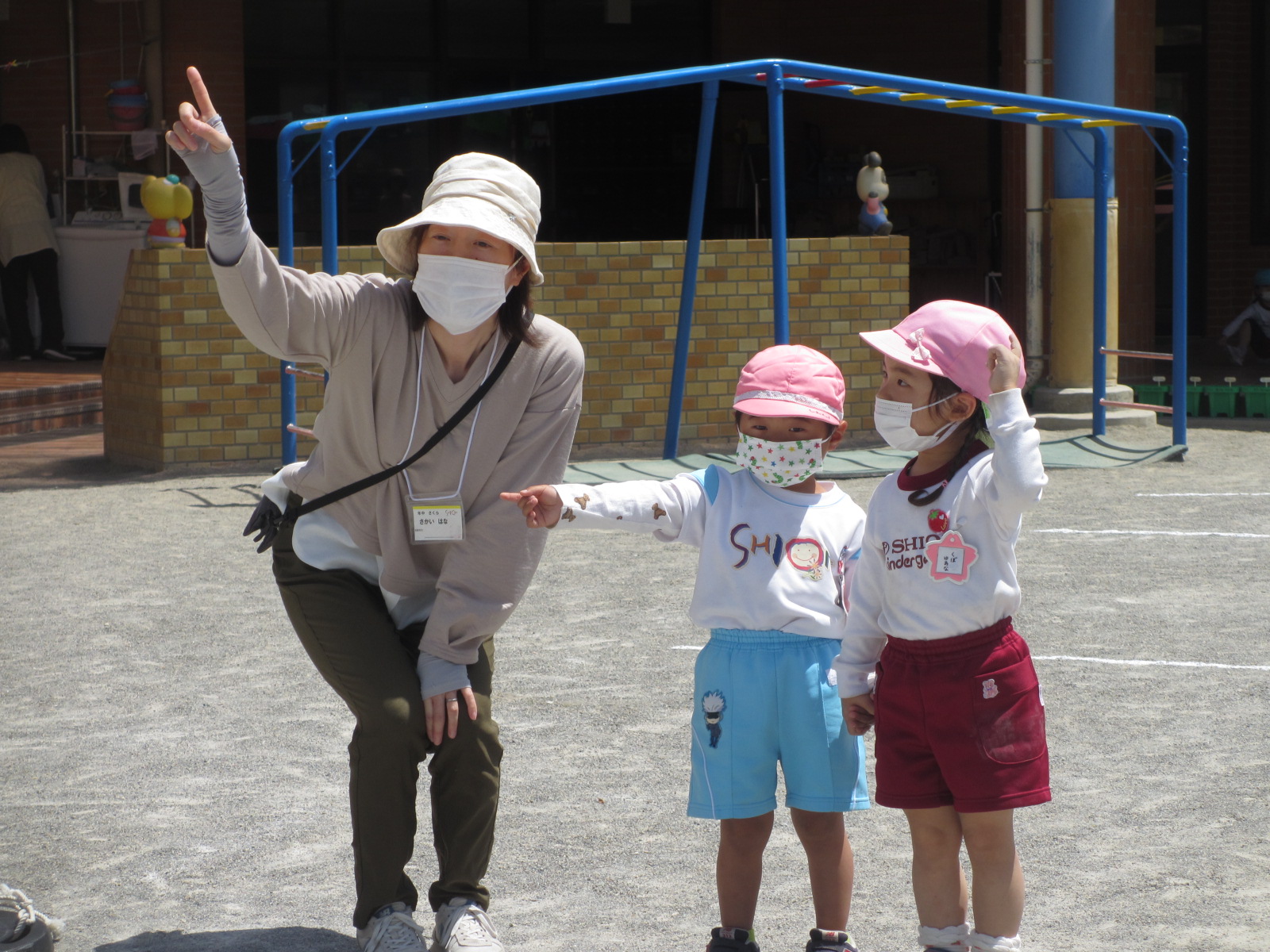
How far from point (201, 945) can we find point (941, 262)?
47.9 ft

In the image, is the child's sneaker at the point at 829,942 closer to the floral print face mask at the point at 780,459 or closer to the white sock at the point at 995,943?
the white sock at the point at 995,943

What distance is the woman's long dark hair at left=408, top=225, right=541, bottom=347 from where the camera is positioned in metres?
3.35

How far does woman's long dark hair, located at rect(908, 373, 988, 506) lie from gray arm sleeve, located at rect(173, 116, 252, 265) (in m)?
1.34

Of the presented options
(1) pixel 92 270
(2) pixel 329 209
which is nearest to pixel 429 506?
(2) pixel 329 209

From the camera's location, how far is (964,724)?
9.84 ft

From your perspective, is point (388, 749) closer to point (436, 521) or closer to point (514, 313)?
point (436, 521)

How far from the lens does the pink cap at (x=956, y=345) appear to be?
305 cm

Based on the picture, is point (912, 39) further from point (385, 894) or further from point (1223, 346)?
point (385, 894)

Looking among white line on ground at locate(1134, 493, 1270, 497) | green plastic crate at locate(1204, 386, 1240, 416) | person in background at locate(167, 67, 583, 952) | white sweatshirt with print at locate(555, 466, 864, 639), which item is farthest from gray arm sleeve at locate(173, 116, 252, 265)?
green plastic crate at locate(1204, 386, 1240, 416)

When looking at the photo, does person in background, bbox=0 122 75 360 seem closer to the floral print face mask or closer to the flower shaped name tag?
the floral print face mask

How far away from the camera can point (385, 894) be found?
10.7 ft

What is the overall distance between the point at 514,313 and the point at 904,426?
0.86 metres

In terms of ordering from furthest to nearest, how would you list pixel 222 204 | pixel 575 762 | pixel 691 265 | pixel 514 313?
1. pixel 691 265
2. pixel 575 762
3. pixel 514 313
4. pixel 222 204

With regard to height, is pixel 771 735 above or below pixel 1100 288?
below
